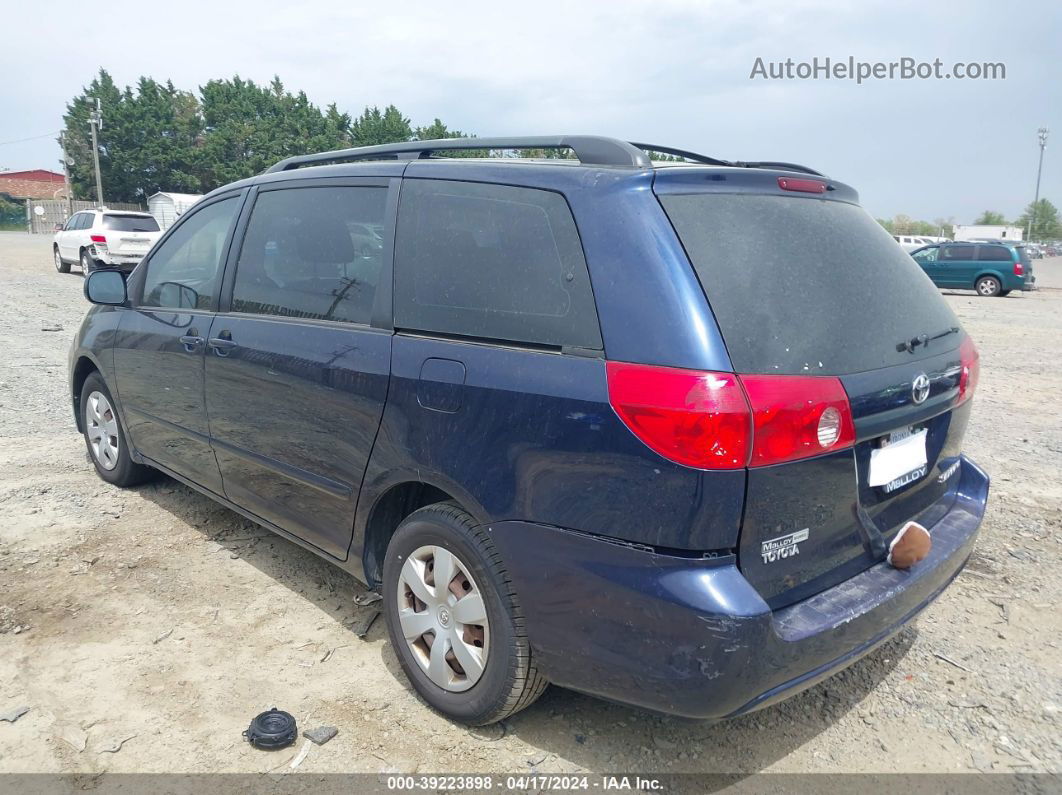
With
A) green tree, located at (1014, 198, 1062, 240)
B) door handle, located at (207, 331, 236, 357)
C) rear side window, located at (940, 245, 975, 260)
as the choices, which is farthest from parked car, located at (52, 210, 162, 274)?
green tree, located at (1014, 198, 1062, 240)

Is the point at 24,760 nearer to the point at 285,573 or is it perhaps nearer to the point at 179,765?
the point at 179,765

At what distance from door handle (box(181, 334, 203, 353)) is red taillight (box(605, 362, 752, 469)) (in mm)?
2497

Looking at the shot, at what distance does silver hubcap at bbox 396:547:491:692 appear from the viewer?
2.53 m

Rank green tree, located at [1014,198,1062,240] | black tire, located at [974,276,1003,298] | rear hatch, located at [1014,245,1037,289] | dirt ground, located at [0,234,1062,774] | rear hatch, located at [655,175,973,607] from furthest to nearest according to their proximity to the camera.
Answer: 1. green tree, located at [1014,198,1062,240]
2. black tire, located at [974,276,1003,298]
3. rear hatch, located at [1014,245,1037,289]
4. dirt ground, located at [0,234,1062,774]
5. rear hatch, located at [655,175,973,607]

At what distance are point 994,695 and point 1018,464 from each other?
3.16 metres

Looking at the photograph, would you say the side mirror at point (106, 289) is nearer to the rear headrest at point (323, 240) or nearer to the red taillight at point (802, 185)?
the rear headrest at point (323, 240)

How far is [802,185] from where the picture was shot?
8.38 ft

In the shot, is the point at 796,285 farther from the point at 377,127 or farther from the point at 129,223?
the point at 377,127

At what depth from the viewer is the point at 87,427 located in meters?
5.06

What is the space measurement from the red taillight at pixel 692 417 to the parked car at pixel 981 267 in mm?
23532

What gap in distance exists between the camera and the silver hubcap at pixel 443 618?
253 centimetres

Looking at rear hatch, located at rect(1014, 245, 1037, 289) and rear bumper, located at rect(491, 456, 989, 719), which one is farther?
rear hatch, located at rect(1014, 245, 1037, 289)

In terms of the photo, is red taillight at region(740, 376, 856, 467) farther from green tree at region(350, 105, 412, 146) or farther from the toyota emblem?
green tree at region(350, 105, 412, 146)

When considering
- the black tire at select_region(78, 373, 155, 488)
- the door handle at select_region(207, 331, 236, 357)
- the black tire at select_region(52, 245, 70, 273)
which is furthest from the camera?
the black tire at select_region(52, 245, 70, 273)
